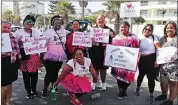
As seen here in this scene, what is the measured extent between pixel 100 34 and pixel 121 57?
2.30 ft

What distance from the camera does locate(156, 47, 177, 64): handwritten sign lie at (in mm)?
4637

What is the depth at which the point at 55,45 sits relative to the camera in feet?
17.5


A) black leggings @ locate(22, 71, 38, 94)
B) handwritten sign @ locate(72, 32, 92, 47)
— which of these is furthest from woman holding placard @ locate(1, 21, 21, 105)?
handwritten sign @ locate(72, 32, 92, 47)

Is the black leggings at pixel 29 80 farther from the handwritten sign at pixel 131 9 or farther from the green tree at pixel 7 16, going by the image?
the handwritten sign at pixel 131 9

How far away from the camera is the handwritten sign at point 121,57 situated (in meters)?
5.23

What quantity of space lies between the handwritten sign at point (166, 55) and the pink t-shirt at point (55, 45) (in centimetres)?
194

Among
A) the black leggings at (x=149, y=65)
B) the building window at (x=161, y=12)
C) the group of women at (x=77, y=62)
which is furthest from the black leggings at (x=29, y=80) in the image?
the building window at (x=161, y=12)

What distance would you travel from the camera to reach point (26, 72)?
204 inches

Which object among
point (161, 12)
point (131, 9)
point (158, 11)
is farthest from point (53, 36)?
point (158, 11)

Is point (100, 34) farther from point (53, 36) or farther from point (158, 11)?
point (158, 11)

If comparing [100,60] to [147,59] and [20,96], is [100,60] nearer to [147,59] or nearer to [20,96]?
[147,59]

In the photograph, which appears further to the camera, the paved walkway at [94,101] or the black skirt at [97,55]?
the black skirt at [97,55]

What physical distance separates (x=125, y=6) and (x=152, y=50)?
654 centimetres

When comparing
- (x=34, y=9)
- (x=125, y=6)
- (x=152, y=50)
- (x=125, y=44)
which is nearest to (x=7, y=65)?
(x=125, y=44)
